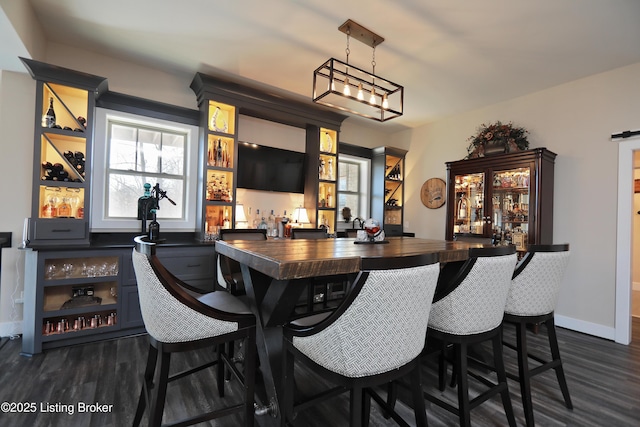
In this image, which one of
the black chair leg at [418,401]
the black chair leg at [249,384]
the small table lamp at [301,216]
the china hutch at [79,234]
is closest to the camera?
the black chair leg at [418,401]

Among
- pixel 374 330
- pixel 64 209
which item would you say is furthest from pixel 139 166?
pixel 374 330

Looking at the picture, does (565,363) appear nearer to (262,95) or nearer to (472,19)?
(472,19)

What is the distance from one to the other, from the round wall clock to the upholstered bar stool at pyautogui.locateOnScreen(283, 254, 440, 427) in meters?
4.02

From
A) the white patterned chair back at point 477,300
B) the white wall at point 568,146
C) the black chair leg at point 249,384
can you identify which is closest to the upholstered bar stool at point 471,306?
the white patterned chair back at point 477,300

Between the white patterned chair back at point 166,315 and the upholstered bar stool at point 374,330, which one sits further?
the white patterned chair back at point 166,315

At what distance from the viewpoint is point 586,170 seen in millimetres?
3438

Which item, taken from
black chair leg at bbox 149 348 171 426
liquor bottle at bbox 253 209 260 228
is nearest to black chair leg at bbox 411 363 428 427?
A: black chair leg at bbox 149 348 171 426

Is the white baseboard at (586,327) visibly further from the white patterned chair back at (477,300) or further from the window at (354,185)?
the window at (354,185)

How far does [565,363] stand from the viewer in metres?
2.58

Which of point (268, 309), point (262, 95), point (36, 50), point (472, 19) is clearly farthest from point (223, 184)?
point (472, 19)

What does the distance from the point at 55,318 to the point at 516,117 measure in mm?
5665

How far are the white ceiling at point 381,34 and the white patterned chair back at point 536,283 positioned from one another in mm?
1936

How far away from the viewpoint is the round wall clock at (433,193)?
16.0 ft

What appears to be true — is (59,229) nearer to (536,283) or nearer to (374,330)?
(374,330)
